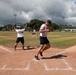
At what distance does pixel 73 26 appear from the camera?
174 metres

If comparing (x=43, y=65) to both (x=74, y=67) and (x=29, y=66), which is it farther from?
(x=74, y=67)

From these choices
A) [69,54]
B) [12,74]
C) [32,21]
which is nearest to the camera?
[12,74]

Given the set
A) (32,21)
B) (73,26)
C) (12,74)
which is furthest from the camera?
(73,26)

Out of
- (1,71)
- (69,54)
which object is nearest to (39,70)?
(1,71)

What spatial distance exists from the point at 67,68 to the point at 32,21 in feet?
470

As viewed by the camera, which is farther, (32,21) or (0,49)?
(32,21)

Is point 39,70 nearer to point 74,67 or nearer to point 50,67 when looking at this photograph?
point 50,67

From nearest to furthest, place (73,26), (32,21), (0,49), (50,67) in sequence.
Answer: (50,67)
(0,49)
(32,21)
(73,26)

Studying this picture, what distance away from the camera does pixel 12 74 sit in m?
8.31

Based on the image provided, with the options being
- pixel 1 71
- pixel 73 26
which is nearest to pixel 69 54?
pixel 1 71

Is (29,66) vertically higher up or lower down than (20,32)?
lower down

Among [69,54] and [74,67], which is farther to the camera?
[69,54]

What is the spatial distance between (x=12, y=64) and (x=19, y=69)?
1.12 metres

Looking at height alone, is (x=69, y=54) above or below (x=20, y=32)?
below
